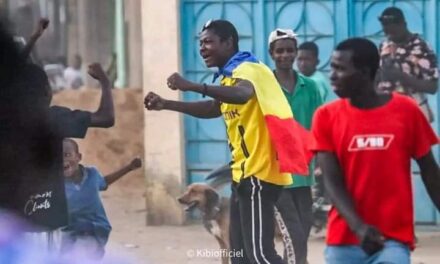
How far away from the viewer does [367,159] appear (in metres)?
5.54

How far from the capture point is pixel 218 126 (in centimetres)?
1155

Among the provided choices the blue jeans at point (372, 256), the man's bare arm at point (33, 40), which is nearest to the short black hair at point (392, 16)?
the man's bare arm at point (33, 40)

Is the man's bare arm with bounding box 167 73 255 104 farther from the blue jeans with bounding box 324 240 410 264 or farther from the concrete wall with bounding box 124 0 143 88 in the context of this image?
the concrete wall with bounding box 124 0 143 88

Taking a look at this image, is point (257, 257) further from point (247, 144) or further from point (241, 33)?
point (241, 33)

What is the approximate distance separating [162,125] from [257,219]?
4.31m

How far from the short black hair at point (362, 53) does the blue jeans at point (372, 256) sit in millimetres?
680

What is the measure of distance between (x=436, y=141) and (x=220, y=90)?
165 cm

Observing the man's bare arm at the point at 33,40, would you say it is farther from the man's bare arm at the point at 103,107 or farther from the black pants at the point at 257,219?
the black pants at the point at 257,219

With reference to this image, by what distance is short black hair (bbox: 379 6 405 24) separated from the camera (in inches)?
414

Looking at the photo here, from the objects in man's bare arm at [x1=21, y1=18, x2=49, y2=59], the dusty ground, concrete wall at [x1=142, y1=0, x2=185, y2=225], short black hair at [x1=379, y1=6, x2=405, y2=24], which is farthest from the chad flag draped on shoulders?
concrete wall at [x1=142, y1=0, x2=185, y2=225]

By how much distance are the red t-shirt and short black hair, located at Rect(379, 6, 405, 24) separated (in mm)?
4976

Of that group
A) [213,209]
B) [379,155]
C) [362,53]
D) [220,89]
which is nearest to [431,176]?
[379,155]

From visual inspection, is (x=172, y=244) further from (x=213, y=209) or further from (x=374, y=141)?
(x=374, y=141)

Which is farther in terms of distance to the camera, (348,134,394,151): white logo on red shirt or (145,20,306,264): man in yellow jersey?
(145,20,306,264): man in yellow jersey
